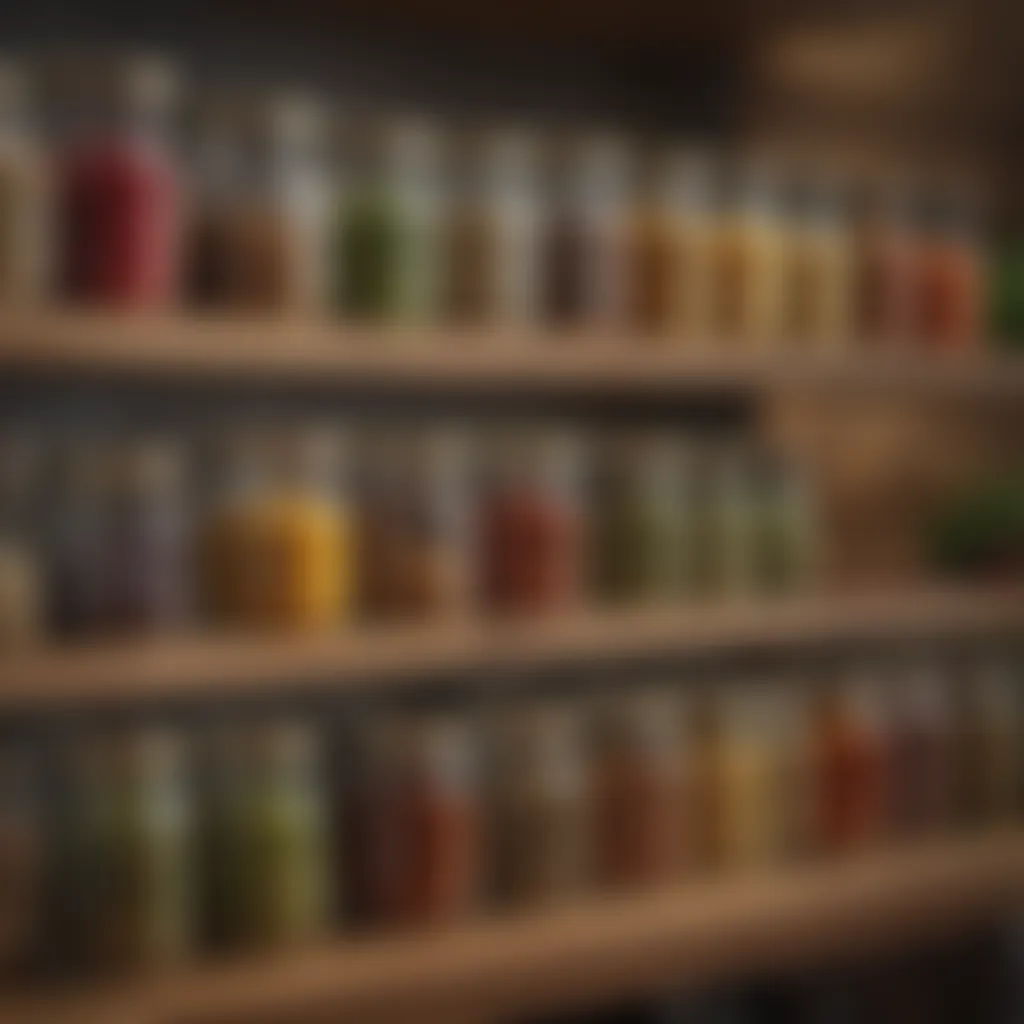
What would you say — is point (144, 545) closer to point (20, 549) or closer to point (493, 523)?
point (20, 549)

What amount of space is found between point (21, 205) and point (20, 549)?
0.85 feet

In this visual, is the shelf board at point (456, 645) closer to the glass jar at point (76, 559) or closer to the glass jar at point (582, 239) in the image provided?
the glass jar at point (76, 559)

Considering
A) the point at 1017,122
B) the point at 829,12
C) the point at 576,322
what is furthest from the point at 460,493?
the point at 1017,122

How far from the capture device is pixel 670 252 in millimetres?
1520

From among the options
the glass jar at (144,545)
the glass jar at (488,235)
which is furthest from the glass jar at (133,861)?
the glass jar at (488,235)

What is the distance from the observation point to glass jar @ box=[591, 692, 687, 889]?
146cm

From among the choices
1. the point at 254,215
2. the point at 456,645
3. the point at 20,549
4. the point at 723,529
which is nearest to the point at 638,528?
the point at 723,529

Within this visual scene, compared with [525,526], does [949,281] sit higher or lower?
higher

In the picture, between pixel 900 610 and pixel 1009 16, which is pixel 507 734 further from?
pixel 1009 16

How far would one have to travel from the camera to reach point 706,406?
5.79 feet

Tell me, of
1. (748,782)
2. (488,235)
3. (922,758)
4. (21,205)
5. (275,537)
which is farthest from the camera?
(922,758)

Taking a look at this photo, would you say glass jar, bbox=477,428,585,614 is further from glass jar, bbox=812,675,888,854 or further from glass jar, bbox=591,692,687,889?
glass jar, bbox=812,675,888,854

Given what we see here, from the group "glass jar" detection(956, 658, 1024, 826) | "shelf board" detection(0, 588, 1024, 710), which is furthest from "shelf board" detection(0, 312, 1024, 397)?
"glass jar" detection(956, 658, 1024, 826)

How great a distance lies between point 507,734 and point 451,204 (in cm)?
47
